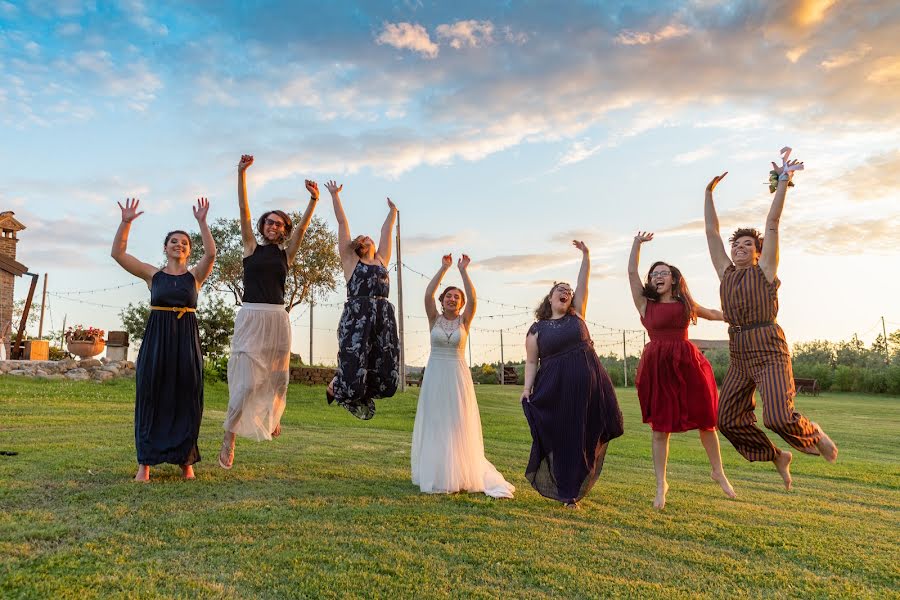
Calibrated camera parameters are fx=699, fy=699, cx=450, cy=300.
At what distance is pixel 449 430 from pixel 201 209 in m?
3.31

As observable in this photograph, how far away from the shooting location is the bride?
6730 mm

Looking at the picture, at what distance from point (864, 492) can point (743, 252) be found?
16.8 feet

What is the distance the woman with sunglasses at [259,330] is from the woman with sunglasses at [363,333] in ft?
1.90

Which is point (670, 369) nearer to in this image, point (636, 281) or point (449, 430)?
point (636, 281)

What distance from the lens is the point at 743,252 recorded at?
20.3ft

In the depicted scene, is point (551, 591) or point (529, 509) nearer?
point (551, 591)

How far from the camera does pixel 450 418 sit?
6.89m

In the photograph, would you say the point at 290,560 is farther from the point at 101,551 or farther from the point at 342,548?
the point at 101,551

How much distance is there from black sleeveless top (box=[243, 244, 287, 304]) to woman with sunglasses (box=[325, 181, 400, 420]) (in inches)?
26.2

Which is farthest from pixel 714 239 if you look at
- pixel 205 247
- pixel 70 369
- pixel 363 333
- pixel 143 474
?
pixel 70 369

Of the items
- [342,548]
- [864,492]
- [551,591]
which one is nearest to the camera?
[551,591]

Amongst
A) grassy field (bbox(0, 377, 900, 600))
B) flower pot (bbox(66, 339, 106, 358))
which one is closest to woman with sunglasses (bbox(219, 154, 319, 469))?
grassy field (bbox(0, 377, 900, 600))

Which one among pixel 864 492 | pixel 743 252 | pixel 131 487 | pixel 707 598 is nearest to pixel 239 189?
pixel 131 487

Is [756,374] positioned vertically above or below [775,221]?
below
